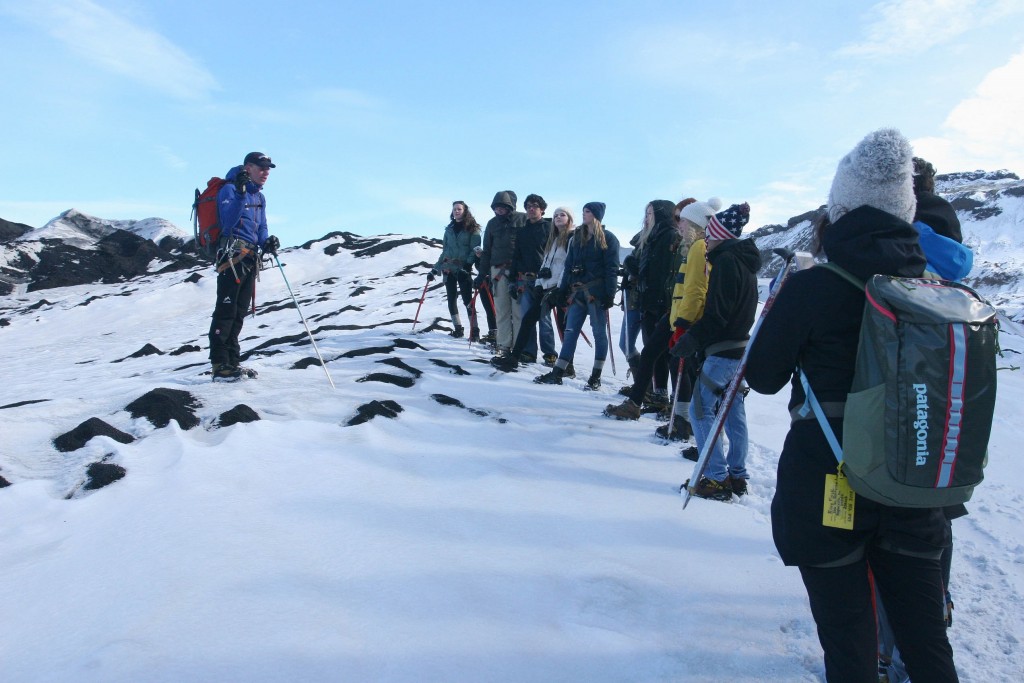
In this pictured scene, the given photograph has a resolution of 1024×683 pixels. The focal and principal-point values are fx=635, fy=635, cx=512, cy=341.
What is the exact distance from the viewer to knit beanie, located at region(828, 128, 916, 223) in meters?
2.02

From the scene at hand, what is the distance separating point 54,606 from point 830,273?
3.23 meters

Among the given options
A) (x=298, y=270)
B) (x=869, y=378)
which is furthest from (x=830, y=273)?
(x=298, y=270)

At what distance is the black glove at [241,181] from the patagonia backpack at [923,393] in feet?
19.1

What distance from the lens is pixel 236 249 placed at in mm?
6285

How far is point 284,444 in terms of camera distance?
4469 mm

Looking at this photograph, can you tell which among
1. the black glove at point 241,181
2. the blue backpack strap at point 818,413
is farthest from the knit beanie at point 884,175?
the black glove at point 241,181

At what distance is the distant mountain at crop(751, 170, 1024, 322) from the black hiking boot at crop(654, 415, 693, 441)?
17953mm

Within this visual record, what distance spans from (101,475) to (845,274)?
4.01 meters

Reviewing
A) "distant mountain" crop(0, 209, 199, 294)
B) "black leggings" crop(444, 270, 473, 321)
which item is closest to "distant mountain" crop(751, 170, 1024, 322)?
"black leggings" crop(444, 270, 473, 321)

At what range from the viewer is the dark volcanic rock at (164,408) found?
4.88m

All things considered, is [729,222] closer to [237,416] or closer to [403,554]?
[403,554]

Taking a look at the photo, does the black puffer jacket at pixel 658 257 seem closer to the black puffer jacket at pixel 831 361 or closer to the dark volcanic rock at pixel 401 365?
the dark volcanic rock at pixel 401 365

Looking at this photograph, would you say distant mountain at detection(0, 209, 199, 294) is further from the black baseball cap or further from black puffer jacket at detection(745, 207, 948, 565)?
black puffer jacket at detection(745, 207, 948, 565)

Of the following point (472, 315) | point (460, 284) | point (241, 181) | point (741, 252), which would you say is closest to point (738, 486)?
point (741, 252)
